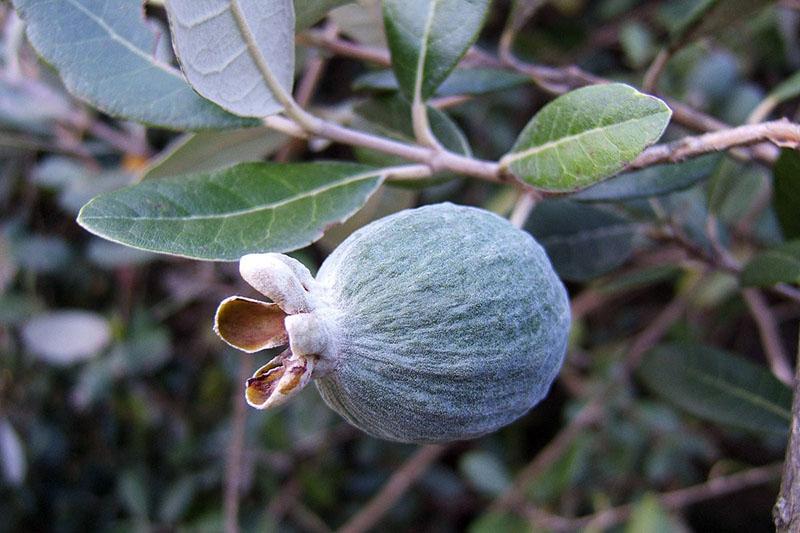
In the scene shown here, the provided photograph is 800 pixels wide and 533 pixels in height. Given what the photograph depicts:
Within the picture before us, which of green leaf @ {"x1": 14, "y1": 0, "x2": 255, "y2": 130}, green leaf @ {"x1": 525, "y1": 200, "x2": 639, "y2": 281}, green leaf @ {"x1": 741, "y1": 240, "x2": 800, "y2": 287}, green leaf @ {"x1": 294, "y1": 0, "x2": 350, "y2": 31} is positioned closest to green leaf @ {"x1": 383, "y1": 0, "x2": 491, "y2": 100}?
green leaf @ {"x1": 294, "y1": 0, "x2": 350, "y2": 31}

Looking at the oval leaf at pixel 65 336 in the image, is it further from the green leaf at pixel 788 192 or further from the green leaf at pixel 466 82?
the green leaf at pixel 788 192

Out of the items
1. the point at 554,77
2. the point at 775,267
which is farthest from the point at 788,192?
the point at 554,77

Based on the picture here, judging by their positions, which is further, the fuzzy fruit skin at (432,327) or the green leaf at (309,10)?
the green leaf at (309,10)

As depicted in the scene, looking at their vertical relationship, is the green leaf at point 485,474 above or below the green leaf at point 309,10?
below

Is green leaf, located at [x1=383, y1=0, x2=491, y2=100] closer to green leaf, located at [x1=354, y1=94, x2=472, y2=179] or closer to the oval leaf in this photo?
green leaf, located at [x1=354, y1=94, x2=472, y2=179]

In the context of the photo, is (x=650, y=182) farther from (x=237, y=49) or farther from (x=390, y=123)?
(x=237, y=49)

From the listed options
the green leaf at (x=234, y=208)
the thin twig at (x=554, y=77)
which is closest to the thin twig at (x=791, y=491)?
the green leaf at (x=234, y=208)
